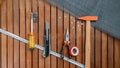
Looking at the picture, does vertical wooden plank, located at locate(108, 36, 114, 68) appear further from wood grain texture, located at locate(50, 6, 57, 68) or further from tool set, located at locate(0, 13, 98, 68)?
wood grain texture, located at locate(50, 6, 57, 68)

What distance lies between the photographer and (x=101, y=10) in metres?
1.77

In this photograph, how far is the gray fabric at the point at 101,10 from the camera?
176cm

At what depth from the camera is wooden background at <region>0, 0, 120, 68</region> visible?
1790 millimetres

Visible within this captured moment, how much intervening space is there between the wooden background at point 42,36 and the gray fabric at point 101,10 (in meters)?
0.05

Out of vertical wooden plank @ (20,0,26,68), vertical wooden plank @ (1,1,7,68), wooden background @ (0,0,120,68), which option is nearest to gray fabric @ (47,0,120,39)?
wooden background @ (0,0,120,68)

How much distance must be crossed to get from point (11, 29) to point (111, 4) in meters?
0.80

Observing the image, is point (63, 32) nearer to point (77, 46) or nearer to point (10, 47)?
point (77, 46)

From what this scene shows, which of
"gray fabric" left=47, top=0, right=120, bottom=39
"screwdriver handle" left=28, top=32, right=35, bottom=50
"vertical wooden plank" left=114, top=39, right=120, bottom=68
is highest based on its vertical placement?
"gray fabric" left=47, top=0, right=120, bottom=39

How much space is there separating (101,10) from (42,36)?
1.64 ft

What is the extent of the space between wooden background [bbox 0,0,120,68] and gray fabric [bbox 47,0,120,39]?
0.05 meters

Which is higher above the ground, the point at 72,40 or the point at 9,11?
the point at 9,11

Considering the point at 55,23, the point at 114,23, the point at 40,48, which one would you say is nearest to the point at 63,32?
the point at 55,23

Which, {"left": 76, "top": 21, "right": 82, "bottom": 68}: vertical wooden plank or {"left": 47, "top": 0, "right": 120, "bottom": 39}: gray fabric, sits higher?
{"left": 47, "top": 0, "right": 120, "bottom": 39}: gray fabric

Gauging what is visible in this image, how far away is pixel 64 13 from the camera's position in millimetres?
1790
